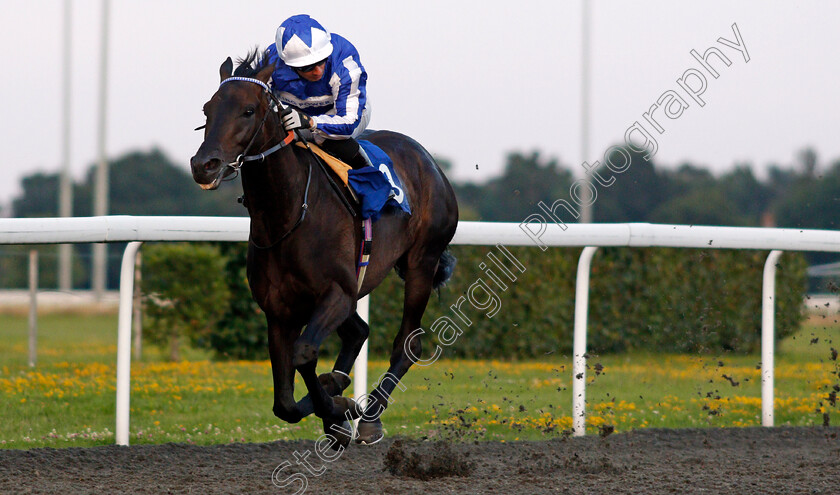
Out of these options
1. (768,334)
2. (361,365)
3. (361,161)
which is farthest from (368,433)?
(768,334)

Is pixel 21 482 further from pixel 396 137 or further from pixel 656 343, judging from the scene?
pixel 656 343

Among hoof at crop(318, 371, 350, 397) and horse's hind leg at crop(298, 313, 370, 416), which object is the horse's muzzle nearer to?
hoof at crop(318, 371, 350, 397)

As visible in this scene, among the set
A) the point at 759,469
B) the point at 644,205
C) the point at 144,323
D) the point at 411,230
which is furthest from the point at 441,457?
the point at 644,205

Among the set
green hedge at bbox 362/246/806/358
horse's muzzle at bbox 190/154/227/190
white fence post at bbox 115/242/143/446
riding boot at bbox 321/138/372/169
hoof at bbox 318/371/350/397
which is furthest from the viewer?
green hedge at bbox 362/246/806/358

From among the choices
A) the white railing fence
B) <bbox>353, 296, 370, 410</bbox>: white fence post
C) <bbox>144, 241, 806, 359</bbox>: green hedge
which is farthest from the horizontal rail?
<bbox>144, 241, 806, 359</bbox>: green hedge

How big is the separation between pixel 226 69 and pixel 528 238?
7.40 feet

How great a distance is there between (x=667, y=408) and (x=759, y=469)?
2426 millimetres

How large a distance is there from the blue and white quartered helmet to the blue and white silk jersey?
0.33ft

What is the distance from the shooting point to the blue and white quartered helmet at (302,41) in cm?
400

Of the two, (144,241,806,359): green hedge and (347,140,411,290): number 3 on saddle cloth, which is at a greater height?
(347,140,411,290): number 3 on saddle cloth

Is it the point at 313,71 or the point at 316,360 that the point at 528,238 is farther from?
the point at 316,360

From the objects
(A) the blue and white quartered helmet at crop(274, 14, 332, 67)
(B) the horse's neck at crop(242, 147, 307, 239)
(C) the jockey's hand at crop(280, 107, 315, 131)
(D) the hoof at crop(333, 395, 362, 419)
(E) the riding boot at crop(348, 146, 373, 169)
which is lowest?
(D) the hoof at crop(333, 395, 362, 419)

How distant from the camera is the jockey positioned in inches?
158

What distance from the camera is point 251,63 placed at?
12.7 ft
